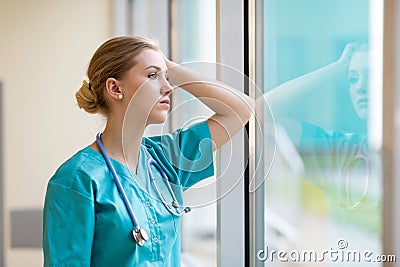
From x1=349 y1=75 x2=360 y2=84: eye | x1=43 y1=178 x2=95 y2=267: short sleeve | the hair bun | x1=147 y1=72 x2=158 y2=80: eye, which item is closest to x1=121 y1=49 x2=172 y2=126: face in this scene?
x1=147 y1=72 x2=158 y2=80: eye

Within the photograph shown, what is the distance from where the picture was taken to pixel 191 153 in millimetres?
1465

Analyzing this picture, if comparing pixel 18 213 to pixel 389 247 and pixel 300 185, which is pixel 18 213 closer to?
pixel 300 185

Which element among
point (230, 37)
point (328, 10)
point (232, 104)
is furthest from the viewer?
point (230, 37)

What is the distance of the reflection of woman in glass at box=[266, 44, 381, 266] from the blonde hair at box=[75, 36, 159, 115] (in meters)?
0.34

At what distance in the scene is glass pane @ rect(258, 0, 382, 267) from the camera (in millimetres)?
1238

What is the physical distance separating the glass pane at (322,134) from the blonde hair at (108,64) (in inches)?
12.4

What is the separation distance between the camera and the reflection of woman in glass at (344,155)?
1230 millimetres

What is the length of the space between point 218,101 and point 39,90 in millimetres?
2149

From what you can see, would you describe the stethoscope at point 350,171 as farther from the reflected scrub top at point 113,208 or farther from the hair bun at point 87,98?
the hair bun at point 87,98

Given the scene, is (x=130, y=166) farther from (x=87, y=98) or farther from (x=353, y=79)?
(x=353, y=79)

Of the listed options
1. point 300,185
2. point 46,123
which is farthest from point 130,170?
point 46,123

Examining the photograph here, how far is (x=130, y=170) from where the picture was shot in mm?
1499

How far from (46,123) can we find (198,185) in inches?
87.5

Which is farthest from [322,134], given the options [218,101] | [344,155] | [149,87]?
[149,87]
